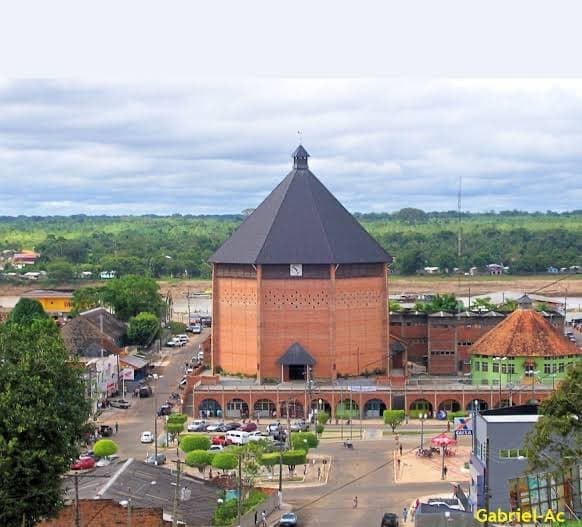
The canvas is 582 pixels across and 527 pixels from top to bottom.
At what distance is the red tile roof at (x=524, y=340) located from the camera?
7738 cm

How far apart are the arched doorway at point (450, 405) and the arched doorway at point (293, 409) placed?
8.14 metres

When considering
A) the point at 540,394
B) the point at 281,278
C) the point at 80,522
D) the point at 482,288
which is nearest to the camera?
the point at 80,522

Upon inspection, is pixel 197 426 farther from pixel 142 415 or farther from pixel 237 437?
pixel 142 415

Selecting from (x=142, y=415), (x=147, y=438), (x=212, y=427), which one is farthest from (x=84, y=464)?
(x=142, y=415)

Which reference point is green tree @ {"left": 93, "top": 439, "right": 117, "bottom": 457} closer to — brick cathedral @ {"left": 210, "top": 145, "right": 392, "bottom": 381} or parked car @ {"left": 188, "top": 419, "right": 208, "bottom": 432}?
parked car @ {"left": 188, "top": 419, "right": 208, "bottom": 432}

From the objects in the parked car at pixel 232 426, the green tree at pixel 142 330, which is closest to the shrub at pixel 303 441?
the parked car at pixel 232 426

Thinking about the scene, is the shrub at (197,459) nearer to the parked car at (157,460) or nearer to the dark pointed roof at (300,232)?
the parked car at (157,460)

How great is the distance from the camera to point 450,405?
245ft

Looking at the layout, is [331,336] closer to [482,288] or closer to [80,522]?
[80,522]

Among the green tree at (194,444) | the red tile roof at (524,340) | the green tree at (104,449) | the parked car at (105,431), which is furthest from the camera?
the red tile roof at (524,340)

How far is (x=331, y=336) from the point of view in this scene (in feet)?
264

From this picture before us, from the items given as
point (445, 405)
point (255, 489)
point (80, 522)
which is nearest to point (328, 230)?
point (445, 405)

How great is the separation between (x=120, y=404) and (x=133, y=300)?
39170 millimetres

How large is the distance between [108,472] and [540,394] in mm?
31225
